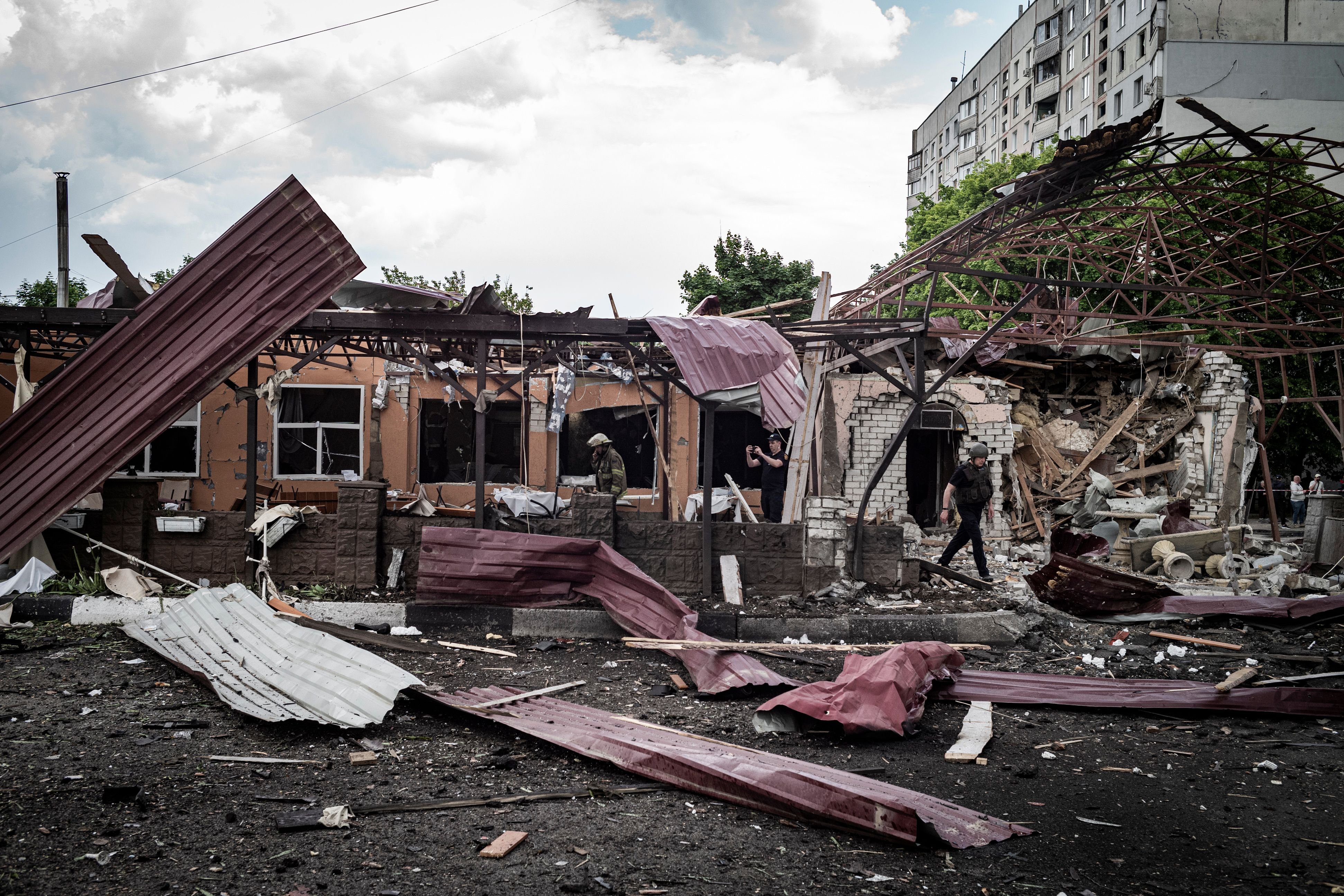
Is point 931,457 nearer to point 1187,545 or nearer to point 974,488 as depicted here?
point 1187,545

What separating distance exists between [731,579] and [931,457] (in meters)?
10.7

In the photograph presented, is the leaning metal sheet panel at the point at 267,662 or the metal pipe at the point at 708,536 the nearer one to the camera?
the leaning metal sheet panel at the point at 267,662

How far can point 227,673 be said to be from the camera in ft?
19.0

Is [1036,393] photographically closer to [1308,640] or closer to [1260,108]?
[1308,640]

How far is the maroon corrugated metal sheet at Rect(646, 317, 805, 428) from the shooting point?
26.8 ft

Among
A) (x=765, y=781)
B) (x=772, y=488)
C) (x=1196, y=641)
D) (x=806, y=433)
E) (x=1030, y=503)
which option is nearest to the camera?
(x=765, y=781)

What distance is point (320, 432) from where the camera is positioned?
48.3 ft

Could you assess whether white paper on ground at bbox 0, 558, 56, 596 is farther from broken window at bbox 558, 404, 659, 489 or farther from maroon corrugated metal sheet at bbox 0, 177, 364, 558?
broken window at bbox 558, 404, 659, 489

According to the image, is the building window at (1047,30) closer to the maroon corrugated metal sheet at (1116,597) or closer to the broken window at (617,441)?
the broken window at (617,441)

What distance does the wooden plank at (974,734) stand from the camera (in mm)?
5031

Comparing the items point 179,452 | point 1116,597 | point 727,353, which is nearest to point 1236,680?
point 1116,597

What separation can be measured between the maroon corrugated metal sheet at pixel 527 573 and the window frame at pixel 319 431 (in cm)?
715

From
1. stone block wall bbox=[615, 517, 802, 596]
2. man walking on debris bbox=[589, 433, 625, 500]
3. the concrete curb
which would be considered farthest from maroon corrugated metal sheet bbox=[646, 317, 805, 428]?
man walking on debris bbox=[589, 433, 625, 500]

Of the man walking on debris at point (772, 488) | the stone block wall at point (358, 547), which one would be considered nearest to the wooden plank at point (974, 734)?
the stone block wall at point (358, 547)
